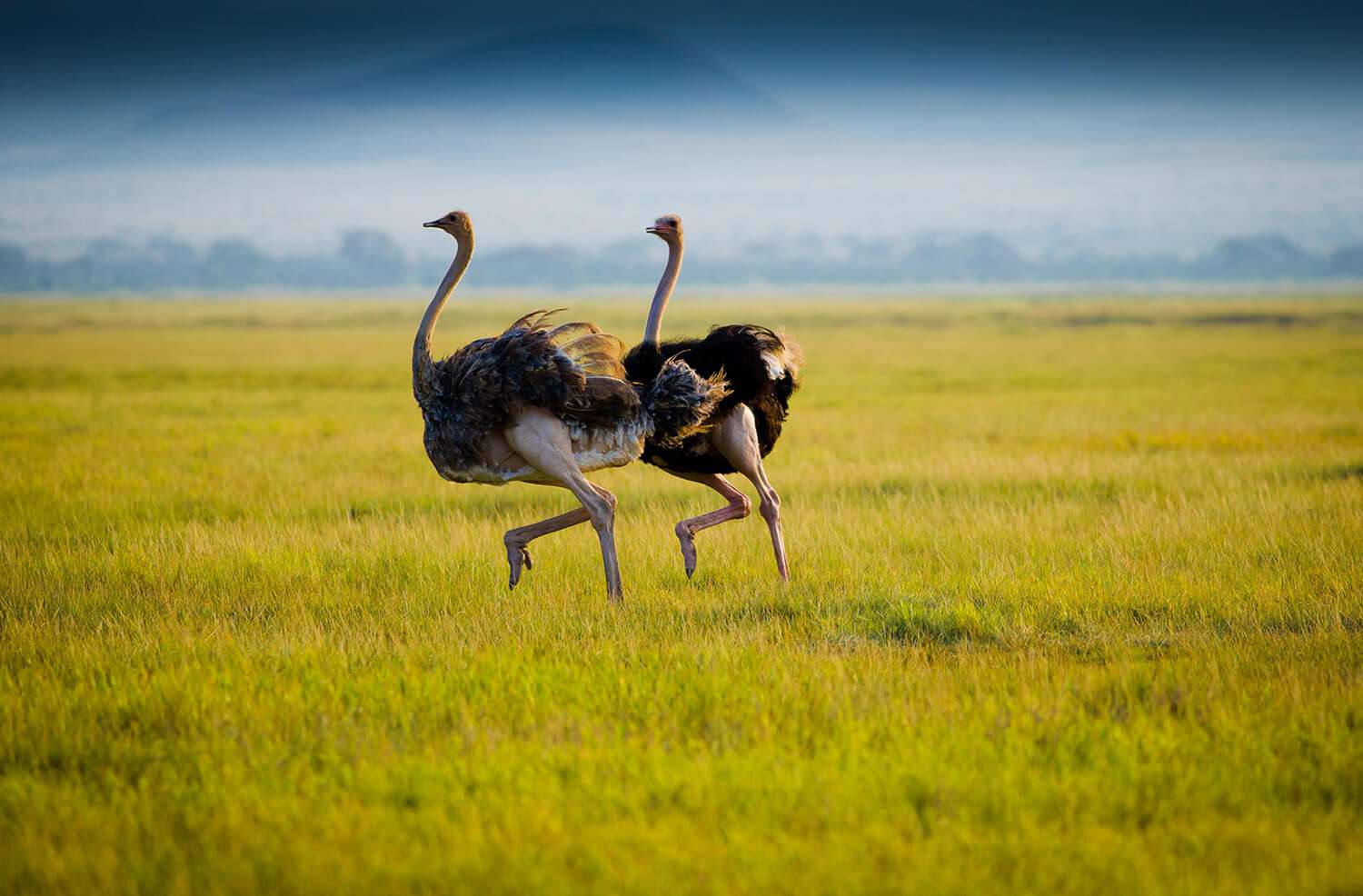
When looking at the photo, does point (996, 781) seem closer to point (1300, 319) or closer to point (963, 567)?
point (963, 567)

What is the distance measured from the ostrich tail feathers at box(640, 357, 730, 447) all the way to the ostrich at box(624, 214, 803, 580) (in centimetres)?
13

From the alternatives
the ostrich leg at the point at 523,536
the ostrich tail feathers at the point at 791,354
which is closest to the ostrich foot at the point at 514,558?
the ostrich leg at the point at 523,536

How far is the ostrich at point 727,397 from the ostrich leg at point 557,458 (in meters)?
0.57

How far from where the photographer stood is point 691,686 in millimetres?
6305

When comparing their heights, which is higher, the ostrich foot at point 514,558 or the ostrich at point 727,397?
the ostrich at point 727,397

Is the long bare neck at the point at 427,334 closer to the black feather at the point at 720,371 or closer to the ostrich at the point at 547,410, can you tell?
the ostrich at the point at 547,410

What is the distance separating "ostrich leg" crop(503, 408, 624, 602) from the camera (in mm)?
8125

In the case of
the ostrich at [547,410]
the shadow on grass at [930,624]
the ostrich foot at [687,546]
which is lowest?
the shadow on grass at [930,624]

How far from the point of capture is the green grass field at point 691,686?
456 centimetres

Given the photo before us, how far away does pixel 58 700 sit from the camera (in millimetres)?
6094

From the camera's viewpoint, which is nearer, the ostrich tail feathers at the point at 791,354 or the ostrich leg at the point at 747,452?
the ostrich leg at the point at 747,452

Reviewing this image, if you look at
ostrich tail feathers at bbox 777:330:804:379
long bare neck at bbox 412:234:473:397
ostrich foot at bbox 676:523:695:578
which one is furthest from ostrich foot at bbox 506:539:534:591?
ostrich tail feathers at bbox 777:330:804:379

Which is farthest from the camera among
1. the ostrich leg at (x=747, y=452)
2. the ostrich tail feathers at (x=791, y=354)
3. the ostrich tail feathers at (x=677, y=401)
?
the ostrich tail feathers at (x=791, y=354)

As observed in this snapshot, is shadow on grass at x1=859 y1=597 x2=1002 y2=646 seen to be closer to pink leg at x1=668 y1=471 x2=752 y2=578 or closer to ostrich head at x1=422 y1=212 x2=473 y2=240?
pink leg at x1=668 y1=471 x2=752 y2=578
